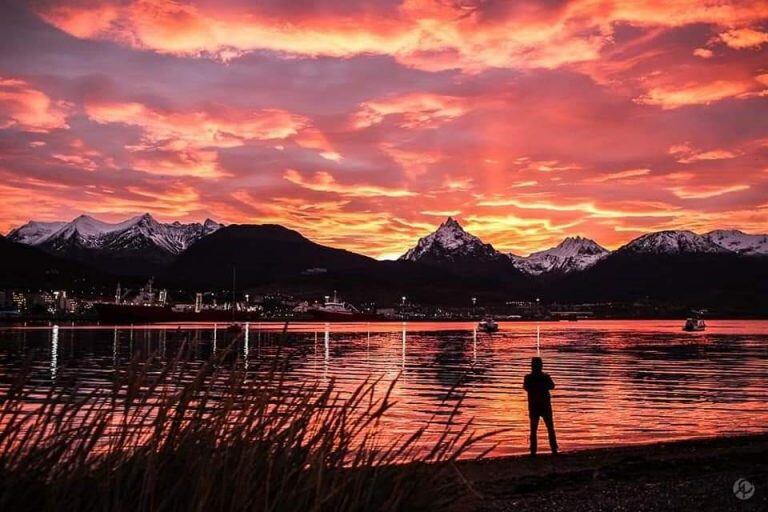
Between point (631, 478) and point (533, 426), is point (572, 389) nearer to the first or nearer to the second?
point (533, 426)

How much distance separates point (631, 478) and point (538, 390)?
3.74 metres

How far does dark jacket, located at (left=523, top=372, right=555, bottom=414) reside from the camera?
21562 millimetres

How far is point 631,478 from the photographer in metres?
18.8

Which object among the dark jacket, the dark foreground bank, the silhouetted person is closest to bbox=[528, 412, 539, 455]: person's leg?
the silhouetted person

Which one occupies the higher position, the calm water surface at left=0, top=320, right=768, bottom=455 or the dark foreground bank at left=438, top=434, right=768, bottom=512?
the dark foreground bank at left=438, top=434, right=768, bottom=512

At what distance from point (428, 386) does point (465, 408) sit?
12751 millimetres

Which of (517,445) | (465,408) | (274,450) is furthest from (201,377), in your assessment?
(465,408)

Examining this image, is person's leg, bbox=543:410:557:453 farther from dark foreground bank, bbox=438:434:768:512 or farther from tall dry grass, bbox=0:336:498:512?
tall dry grass, bbox=0:336:498:512

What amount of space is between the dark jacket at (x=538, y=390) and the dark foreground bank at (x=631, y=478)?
162 cm

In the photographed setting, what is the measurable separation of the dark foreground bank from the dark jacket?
1616mm

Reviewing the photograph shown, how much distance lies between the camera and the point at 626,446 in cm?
2575

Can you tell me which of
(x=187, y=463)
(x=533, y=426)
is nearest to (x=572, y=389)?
(x=533, y=426)

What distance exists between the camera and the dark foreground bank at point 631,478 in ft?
49.0

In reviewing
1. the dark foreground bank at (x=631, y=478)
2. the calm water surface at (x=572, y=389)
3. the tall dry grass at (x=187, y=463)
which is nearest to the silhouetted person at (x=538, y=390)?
the dark foreground bank at (x=631, y=478)
